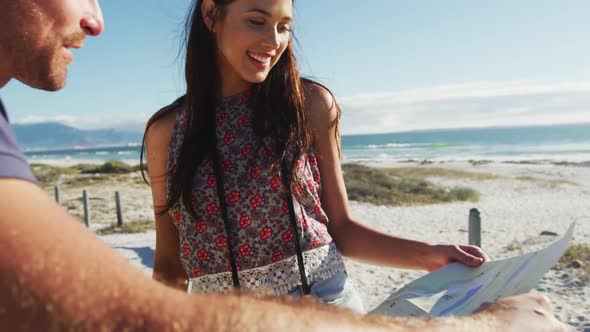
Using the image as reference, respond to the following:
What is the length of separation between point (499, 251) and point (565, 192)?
1249cm

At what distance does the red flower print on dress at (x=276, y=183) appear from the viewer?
5.62 feet

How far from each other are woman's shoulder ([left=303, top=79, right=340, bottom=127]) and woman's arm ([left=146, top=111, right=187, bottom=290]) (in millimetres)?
503

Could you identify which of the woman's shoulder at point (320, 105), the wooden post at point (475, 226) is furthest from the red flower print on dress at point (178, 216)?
the wooden post at point (475, 226)

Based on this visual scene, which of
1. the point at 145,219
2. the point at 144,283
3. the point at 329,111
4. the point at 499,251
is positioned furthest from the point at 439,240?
the point at 144,283

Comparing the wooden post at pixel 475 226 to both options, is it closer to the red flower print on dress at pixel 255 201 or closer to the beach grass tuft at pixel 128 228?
the red flower print on dress at pixel 255 201

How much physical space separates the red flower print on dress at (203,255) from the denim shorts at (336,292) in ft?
1.00

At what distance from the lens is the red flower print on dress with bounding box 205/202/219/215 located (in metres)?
1.71

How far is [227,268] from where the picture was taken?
5.55ft

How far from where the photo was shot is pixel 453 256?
1670mm

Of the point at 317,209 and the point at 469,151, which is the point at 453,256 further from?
the point at 469,151

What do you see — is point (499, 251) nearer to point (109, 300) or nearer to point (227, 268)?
point (227, 268)

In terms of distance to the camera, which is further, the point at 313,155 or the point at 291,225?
the point at 313,155

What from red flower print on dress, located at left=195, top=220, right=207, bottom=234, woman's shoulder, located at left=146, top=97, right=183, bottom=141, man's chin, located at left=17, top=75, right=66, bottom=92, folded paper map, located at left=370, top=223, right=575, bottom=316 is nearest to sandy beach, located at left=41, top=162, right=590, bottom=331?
woman's shoulder, located at left=146, top=97, right=183, bottom=141

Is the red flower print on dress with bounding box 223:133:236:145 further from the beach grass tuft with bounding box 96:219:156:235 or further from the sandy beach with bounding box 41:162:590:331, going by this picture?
the beach grass tuft with bounding box 96:219:156:235
